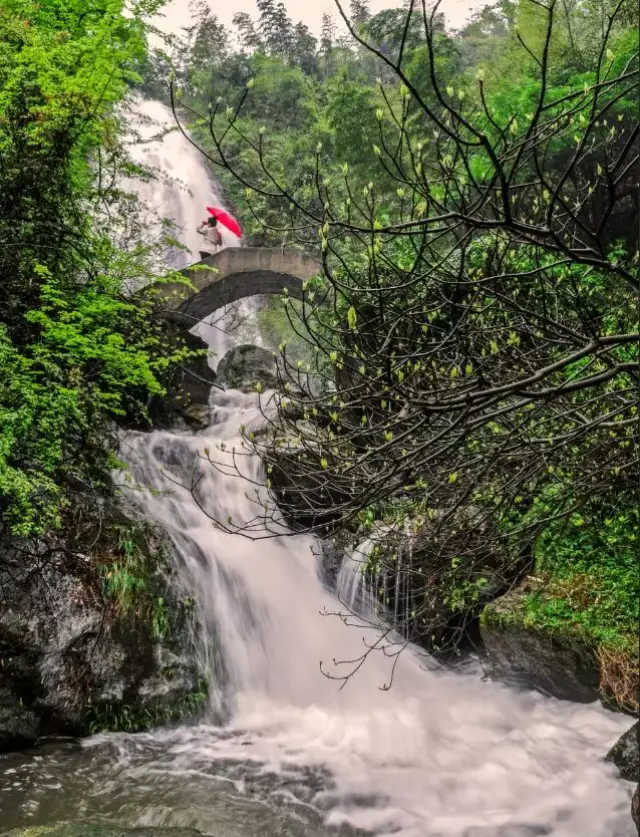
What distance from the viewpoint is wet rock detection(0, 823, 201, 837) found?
3918mm

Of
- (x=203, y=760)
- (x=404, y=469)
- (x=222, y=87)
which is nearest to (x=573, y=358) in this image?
(x=404, y=469)

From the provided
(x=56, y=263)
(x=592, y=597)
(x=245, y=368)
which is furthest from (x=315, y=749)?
(x=245, y=368)

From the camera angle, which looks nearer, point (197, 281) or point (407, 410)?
point (407, 410)

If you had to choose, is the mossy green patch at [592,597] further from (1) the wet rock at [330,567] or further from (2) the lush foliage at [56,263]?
(2) the lush foliage at [56,263]

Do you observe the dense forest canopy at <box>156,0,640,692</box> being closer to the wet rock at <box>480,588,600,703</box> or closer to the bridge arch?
the wet rock at <box>480,588,600,703</box>

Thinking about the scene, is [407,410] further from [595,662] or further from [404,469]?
[595,662]

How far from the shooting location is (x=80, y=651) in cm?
656

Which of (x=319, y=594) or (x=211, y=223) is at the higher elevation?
(x=211, y=223)

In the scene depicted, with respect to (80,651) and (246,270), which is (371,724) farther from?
(246,270)

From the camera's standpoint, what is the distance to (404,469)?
2646mm

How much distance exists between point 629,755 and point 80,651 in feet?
18.5

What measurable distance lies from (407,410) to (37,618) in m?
5.74

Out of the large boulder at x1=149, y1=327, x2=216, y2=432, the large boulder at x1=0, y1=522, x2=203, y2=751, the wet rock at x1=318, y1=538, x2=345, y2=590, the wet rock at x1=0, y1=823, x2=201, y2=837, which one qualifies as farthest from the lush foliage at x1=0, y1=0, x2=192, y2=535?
the large boulder at x1=149, y1=327, x2=216, y2=432

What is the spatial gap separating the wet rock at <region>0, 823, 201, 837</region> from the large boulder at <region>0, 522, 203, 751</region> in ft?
7.29
